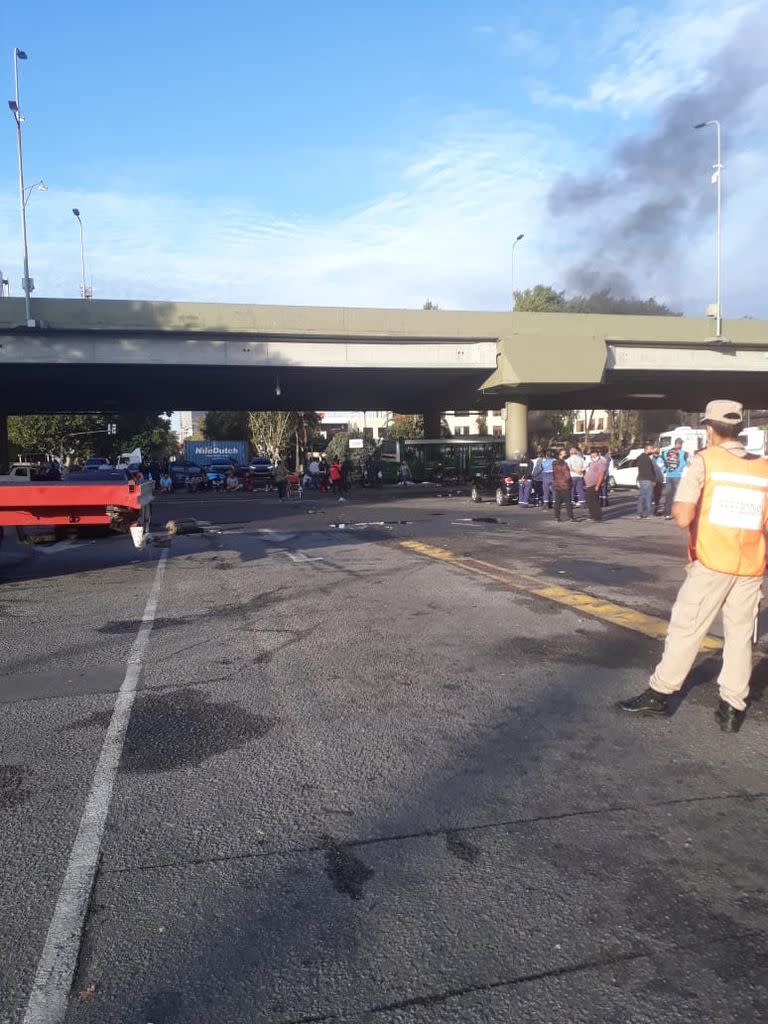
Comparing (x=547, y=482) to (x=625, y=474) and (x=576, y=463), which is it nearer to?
(x=576, y=463)

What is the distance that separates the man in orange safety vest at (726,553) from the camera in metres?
5.10

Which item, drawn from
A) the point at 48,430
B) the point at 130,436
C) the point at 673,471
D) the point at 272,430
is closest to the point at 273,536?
the point at 673,471

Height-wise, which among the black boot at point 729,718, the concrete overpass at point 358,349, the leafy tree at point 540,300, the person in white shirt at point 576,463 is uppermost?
the leafy tree at point 540,300

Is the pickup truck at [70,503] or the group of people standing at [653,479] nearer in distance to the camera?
the pickup truck at [70,503]

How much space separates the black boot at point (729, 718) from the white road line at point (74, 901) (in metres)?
3.58

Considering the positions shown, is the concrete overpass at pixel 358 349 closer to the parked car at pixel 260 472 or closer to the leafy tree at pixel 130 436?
the parked car at pixel 260 472

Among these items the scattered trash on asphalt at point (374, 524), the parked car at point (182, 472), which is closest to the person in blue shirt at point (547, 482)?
the scattered trash on asphalt at point (374, 524)

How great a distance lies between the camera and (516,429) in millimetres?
40500

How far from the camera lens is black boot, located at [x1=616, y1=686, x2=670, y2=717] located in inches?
215

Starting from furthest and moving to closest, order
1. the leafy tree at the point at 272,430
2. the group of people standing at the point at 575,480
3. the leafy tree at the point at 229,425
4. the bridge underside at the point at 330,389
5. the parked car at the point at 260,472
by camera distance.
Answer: the leafy tree at the point at 229,425 → the leafy tree at the point at 272,430 → the parked car at the point at 260,472 → the bridge underside at the point at 330,389 → the group of people standing at the point at 575,480

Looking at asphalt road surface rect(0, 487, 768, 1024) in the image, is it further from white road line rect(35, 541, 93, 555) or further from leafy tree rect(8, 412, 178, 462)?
leafy tree rect(8, 412, 178, 462)

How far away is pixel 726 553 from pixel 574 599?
472cm

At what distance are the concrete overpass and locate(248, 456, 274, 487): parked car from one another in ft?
40.9

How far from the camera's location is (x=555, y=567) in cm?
1252
